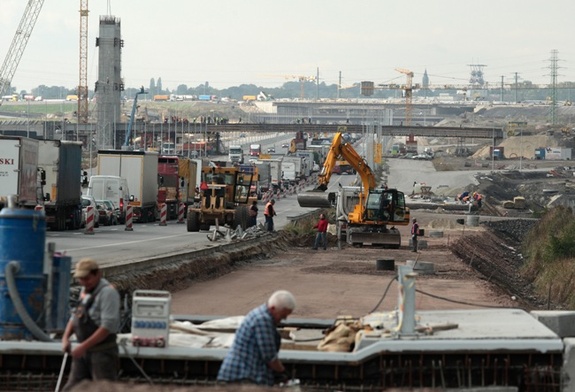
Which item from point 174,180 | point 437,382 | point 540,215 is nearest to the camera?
point 437,382

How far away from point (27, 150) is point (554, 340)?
1356 inches

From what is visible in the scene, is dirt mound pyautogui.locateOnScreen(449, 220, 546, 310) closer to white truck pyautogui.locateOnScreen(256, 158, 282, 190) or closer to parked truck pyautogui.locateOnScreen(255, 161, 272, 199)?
parked truck pyautogui.locateOnScreen(255, 161, 272, 199)

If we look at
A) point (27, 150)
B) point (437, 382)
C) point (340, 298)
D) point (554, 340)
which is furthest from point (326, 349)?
point (27, 150)

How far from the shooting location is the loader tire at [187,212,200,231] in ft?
180

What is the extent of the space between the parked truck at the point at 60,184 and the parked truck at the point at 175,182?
15.3m

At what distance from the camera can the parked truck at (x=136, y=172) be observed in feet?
215

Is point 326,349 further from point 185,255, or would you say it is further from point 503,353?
point 185,255

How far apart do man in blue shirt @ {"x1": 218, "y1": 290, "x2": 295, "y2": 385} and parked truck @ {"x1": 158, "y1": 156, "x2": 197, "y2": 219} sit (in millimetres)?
58430

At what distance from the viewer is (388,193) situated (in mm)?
54000

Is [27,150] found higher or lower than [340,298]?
higher

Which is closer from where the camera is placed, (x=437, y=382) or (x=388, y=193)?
(x=437, y=382)

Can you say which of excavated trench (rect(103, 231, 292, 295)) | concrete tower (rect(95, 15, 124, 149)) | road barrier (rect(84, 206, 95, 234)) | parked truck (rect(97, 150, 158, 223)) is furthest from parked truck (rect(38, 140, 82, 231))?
concrete tower (rect(95, 15, 124, 149))

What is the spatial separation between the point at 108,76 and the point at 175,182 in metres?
122

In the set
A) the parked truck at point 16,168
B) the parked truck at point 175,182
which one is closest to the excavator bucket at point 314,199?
the parked truck at point 16,168
